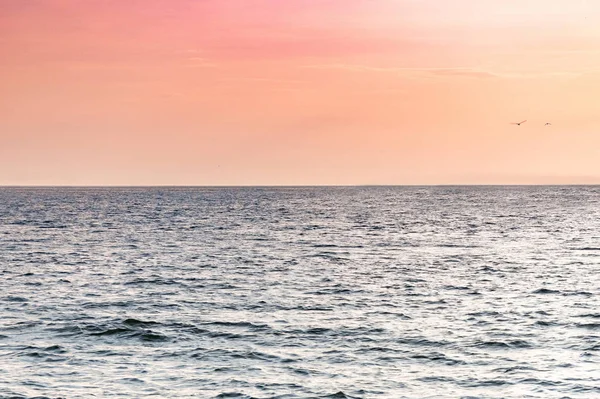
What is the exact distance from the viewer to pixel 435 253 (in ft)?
221

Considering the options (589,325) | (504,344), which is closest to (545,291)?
(589,325)

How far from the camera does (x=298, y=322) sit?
111 feet

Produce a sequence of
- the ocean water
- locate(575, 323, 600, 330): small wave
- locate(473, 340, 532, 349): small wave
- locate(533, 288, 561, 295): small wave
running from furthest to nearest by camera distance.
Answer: locate(533, 288, 561, 295): small wave, locate(575, 323, 600, 330): small wave, locate(473, 340, 532, 349): small wave, the ocean water

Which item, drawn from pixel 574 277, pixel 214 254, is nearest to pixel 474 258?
pixel 574 277

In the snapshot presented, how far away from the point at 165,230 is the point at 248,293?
5443 cm

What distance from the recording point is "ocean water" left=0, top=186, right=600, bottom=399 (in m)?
24.7

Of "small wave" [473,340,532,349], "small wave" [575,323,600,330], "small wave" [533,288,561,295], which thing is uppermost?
"small wave" [533,288,561,295]

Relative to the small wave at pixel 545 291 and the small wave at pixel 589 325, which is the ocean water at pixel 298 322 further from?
the small wave at pixel 589 325

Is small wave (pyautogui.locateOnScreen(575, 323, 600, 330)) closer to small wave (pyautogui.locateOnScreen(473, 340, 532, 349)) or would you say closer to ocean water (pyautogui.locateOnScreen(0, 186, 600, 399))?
ocean water (pyautogui.locateOnScreen(0, 186, 600, 399))

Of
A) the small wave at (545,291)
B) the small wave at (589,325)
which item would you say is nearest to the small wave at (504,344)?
the small wave at (589,325)

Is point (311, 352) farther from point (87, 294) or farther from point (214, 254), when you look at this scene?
point (214, 254)

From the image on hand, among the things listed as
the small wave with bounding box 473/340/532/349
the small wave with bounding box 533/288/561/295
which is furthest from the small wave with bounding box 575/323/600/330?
the small wave with bounding box 533/288/561/295

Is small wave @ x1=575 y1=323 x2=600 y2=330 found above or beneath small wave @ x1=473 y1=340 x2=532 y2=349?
above

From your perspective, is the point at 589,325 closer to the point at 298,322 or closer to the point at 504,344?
the point at 504,344
